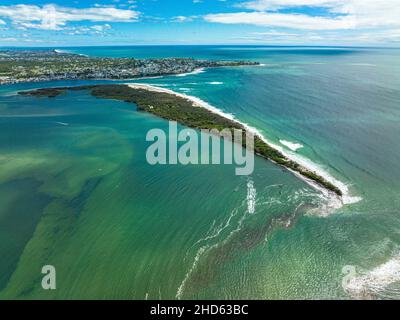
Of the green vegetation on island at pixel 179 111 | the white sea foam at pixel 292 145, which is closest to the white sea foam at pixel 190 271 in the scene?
the green vegetation on island at pixel 179 111

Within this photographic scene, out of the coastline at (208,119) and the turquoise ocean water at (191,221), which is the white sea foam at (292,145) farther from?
the coastline at (208,119)

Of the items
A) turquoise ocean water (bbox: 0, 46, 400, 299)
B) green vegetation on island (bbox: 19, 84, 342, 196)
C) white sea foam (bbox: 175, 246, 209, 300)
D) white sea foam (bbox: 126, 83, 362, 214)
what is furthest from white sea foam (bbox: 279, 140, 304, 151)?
white sea foam (bbox: 175, 246, 209, 300)

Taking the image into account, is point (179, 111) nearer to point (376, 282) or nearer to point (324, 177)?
point (324, 177)

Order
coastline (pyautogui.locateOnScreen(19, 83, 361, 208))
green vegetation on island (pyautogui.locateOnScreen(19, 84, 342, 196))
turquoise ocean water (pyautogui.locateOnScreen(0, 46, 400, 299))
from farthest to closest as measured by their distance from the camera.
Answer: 1. green vegetation on island (pyautogui.locateOnScreen(19, 84, 342, 196))
2. coastline (pyautogui.locateOnScreen(19, 83, 361, 208))
3. turquoise ocean water (pyautogui.locateOnScreen(0, 46, 400, 299))

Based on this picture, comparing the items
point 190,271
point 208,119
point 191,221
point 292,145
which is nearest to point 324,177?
point 292,145

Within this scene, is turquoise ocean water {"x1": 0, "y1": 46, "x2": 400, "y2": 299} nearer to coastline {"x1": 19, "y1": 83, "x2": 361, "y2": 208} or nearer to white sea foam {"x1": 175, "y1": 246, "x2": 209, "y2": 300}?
white sea foam {"x1": 175, "y1": 246, "x2": 209, "y2": 300}
